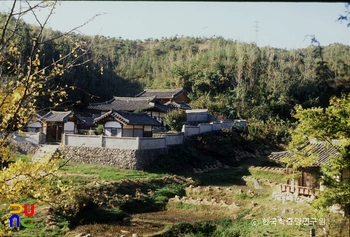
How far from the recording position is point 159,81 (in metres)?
48.8

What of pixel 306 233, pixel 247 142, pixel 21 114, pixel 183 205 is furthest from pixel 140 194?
pixel 247 142

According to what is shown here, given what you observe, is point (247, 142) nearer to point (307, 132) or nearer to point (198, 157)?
point (198, 157)

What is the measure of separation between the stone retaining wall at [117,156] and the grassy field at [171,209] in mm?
556

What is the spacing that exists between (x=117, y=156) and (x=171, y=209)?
5610 mm

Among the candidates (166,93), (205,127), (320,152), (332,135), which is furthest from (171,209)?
(166,93)

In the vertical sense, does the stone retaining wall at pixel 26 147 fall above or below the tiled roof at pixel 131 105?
below

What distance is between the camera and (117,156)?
64.9 ft

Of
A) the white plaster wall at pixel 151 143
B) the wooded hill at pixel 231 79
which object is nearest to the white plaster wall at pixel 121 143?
the white plaster wall at pixel 151 143

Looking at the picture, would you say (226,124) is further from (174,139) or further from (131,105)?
(174,139)

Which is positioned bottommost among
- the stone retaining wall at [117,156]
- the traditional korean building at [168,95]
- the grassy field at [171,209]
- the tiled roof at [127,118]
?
the grassy field at [171,209]

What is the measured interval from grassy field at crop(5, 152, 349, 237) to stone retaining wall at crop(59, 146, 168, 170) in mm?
556

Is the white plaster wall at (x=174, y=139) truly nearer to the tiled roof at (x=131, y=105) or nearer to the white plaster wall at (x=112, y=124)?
the white plaster wall at (x=112, y=124)

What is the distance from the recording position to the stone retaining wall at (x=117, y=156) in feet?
64.0

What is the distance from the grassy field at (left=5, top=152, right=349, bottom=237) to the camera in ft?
38.7
